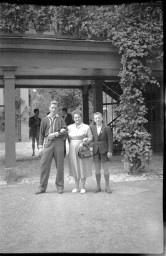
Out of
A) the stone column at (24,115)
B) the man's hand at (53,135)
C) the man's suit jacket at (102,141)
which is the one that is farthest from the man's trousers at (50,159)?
the stone column at (24,115)

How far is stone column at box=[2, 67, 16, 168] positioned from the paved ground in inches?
28.2

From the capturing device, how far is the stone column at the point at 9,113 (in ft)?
23.4

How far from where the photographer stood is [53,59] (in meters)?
7.52

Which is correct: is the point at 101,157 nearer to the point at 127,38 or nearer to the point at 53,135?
the point at 53,135

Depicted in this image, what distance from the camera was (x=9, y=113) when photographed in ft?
23.4

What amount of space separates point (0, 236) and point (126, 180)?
4.05 meters

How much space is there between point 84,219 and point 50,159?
1.86m

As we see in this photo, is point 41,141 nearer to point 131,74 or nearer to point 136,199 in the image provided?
point 136,199

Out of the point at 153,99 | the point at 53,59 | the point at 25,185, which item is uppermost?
the point at 53,59

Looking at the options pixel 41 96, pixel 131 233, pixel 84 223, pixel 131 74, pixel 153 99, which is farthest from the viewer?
pixel 41 96

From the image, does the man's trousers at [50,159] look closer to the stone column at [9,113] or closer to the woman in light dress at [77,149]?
the woman in light dress at [77,149]

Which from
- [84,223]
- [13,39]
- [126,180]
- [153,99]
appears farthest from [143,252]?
[153,99]

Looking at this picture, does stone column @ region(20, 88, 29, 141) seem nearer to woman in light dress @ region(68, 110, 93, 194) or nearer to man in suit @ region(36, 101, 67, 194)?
man in suit @ region(36, 101, 67, 194)

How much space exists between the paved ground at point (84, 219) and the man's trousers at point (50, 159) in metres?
0.28
